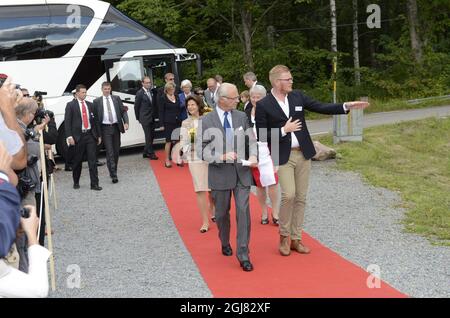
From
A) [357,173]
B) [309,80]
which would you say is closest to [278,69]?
[357,173]

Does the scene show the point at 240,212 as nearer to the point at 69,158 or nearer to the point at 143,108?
the point at 143,108

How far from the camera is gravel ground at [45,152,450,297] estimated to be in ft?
21.0

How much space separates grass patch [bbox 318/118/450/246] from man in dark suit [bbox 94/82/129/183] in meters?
4.62

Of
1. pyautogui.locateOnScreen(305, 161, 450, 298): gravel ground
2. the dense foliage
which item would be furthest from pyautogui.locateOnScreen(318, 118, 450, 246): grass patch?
the dense foliage

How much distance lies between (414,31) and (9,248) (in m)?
28.0

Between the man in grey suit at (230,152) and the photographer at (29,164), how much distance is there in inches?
71.2

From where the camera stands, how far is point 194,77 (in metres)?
25.9

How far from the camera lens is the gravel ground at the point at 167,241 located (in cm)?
641

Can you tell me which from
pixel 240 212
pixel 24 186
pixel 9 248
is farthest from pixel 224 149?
pixel 9 248

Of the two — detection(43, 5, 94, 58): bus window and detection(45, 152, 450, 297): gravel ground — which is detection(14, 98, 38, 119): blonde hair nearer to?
detection(45, 152, 450, 297): gravel ground

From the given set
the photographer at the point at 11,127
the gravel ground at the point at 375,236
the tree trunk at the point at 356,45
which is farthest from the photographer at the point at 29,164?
the tree trunk at the point at 356,45

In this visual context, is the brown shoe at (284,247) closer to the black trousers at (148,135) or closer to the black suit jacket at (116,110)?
the black suit jacket at (116,110)

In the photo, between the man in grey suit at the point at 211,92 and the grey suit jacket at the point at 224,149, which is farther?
the man in grey suit at the point at 211,92
